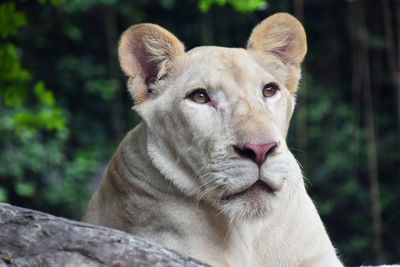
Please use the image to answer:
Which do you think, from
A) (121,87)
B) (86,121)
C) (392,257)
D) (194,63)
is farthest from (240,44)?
(194,63)

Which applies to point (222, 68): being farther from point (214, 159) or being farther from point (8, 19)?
point (8, 19)

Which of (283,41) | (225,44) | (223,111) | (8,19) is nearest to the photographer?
(223,111)

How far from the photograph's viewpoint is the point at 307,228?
3.33m

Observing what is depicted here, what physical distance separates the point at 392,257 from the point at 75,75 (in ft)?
16.8

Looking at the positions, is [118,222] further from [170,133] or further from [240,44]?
[240,44]

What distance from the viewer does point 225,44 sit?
1090 cm

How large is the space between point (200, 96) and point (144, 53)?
1.43 feet

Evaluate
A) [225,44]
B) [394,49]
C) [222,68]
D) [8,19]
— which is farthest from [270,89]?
[225,44]

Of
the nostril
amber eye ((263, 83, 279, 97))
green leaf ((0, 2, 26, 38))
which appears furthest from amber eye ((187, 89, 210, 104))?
green leaf ((0, 2, 26, 38))

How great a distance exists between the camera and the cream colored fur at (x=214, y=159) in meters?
2.91

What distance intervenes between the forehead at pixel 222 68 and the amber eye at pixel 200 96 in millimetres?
40

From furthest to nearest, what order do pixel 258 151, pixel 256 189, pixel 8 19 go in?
pixel 8 19 < pixel 256 189 < pixel 258 151

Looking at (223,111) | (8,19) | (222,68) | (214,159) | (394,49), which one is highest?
(8,19)

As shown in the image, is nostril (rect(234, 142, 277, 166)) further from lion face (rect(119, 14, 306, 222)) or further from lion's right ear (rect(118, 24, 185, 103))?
lion's right ear (rect(118, 24, 185, 103))
